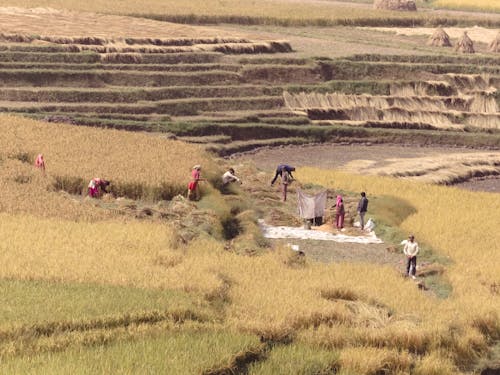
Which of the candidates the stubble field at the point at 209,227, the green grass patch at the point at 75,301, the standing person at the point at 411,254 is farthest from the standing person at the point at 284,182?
the green grass patch at the point at 75,301

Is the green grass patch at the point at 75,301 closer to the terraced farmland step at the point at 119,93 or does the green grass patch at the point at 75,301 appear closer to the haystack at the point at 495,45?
the terraced farmland step at the point at 119,93

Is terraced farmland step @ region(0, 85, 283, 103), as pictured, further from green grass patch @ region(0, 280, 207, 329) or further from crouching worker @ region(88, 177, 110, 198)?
green grass patch @ region(0, 280, 207, 329)

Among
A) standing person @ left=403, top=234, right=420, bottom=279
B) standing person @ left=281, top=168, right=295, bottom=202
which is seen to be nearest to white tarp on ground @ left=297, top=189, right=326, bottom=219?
standing person @ left=281, top=168, right=295, bottom=202

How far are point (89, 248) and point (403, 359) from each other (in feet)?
23.7

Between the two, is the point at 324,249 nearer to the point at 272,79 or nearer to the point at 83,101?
the point at 83,101

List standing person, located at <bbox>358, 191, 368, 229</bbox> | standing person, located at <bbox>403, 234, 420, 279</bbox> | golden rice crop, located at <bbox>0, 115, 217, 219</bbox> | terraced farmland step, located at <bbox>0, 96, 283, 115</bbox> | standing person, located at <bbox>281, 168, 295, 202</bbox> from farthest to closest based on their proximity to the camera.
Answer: terraced farmland step, located at <bbox>0, 96, 283, 115</bbox> < standing person, located at <bbox>281, 168, 295, 202</bbox> < standing person, located at <bbox>358, 191, 368, 229</bbox> < golden rice crop, located at <bbox>0, 115, 217, 219</bbox> < standing person, located at <bbox>403, 234, 420, 279</bbox>

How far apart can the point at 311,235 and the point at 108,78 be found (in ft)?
89.4

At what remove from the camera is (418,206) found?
111 feet

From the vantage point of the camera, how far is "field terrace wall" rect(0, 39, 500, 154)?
5119 cm

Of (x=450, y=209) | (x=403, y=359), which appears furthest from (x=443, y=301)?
(x=450, y=209)

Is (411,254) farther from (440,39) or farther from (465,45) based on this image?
(440,39)

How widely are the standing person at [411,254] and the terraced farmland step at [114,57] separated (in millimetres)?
33688

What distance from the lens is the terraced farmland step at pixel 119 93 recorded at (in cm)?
5128

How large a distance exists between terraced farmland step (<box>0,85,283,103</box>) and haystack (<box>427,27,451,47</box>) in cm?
2371
